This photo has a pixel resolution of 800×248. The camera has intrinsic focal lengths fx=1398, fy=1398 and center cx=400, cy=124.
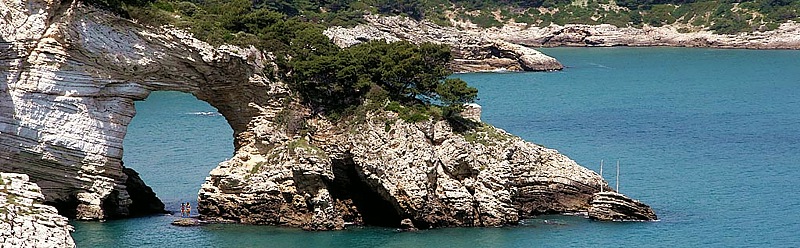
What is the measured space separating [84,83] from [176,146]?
24.7 meters

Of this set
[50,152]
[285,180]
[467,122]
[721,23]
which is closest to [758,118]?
[467,122]

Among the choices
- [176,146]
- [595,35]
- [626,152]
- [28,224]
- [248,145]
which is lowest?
[28,224]

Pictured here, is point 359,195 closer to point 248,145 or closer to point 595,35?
point 248,145

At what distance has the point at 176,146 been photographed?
74.1 m

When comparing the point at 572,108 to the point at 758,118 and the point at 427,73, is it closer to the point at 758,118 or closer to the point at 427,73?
the point at 758,118

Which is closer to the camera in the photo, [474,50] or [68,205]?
[68,205]

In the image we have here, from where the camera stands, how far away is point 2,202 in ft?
112

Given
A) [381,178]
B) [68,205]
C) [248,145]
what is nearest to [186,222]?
[248,145]

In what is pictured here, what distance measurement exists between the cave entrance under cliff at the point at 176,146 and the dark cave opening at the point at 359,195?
7035mm

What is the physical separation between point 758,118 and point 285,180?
46.2 meters

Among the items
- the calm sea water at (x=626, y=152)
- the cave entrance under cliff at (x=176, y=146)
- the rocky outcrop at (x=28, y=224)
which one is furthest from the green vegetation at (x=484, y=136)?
the rocky outcrop at (x=28, y=224)

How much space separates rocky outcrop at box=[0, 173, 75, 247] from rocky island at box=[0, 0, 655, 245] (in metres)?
14.0

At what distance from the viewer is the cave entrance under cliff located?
61.8m

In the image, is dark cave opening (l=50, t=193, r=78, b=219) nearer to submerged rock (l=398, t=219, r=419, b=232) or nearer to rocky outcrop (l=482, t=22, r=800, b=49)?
submerged rock (l=398, t=219, r=419, b=232)
